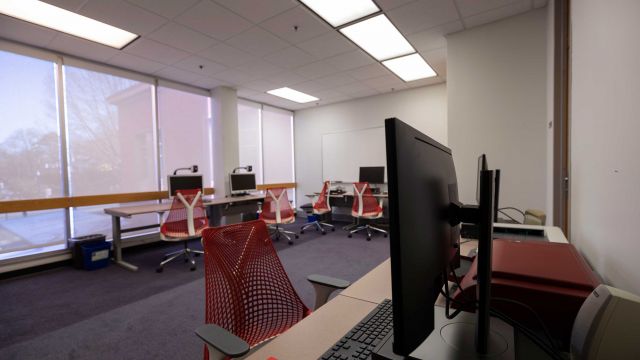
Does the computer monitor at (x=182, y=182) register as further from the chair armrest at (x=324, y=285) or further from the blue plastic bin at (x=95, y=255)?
the chair armrest at (x=324, y=285)

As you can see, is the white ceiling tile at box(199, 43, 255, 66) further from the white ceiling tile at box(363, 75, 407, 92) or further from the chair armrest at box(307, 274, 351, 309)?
the chair armrest at box(307, 274, 351, 309)

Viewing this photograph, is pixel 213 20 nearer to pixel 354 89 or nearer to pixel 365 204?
pixel 354 89

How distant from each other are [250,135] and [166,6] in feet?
12.8

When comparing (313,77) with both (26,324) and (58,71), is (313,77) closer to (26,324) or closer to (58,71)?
(58,71)

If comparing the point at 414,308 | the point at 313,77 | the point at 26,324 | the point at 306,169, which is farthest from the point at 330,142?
the point at 414,308

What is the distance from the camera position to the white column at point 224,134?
543 centimetres

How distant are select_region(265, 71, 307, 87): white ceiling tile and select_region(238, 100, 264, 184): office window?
152cm

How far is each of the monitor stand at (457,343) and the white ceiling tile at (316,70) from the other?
13.7 ft

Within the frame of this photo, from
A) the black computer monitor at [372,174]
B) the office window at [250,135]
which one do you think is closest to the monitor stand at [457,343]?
the black computer monitor at [372,174]

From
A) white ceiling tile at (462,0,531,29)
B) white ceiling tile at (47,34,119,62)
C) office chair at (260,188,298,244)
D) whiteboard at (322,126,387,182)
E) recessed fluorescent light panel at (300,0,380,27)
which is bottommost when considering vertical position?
office chair at (260,188,298,244)

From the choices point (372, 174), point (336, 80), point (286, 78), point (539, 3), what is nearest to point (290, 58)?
point (286, 78)

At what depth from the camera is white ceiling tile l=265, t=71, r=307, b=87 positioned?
15.6ft

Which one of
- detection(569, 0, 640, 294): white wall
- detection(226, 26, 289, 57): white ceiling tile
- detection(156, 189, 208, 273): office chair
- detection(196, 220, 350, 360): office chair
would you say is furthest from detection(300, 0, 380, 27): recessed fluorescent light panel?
detection(156, 189, 208, 273): office chair

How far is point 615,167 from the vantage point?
38.5 inches
